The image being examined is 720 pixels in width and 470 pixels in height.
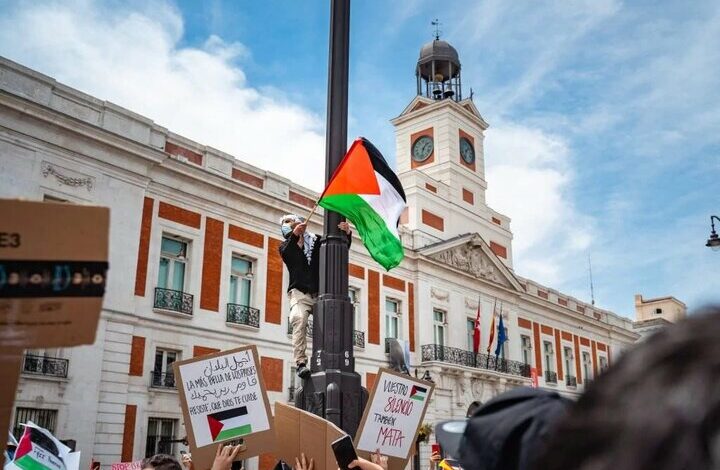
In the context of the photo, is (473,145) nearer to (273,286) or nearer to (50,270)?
(273,286)

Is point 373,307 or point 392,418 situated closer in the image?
point 392,418

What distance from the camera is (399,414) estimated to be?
5266 mm

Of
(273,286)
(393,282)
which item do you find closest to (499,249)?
(393,282)

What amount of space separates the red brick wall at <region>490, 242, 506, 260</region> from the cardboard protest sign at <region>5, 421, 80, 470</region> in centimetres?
3021

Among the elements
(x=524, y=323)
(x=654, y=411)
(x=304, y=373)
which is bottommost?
(x=654, y=411)

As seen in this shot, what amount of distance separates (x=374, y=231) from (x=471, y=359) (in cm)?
2412

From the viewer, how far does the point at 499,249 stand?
35031mm

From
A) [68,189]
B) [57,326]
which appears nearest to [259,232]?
[68,189]

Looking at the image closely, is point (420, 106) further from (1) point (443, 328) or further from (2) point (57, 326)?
(2) point (57, 326)

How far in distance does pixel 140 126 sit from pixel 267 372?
8.51 meters

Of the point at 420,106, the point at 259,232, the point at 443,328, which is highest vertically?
the point at 420,106

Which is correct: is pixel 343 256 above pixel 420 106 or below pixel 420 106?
below

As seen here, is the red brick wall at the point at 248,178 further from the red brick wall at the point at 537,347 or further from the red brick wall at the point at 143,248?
the red brick wall at the point at 537,347

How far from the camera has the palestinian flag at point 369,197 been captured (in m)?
5.90
